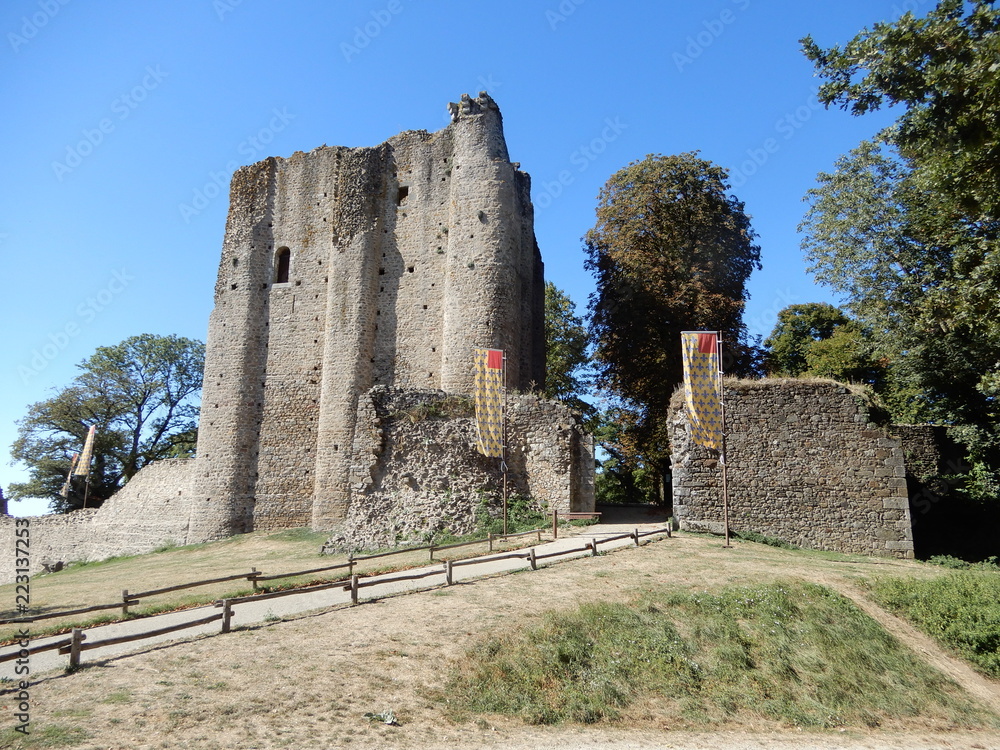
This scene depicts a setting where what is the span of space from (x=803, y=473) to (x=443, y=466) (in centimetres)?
941

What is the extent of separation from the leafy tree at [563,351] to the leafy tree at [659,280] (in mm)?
7563

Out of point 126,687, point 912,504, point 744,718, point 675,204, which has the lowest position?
point 744,718

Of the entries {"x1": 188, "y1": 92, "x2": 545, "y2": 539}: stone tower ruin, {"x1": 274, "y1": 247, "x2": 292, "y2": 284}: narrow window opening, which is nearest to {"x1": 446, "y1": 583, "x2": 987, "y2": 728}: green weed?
{"x1": 188, "y1": 92, "x2": 545, "y2": 539}: stone tower ruin

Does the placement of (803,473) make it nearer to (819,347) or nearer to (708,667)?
(708,667)

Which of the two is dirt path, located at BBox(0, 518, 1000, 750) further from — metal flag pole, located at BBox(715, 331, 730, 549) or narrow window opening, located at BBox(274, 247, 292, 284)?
narrow window opening, located at BBox(274, 247, 292, 284)

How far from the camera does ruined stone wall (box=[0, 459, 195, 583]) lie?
2736 centimetres

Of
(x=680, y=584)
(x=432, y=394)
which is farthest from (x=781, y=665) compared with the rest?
(x=432, y=394)

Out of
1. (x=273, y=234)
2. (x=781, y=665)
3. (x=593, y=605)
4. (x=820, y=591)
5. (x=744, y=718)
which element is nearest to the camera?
(x=744, y=718)

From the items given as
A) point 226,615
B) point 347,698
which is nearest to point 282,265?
point 226,615

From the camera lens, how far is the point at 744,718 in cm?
848

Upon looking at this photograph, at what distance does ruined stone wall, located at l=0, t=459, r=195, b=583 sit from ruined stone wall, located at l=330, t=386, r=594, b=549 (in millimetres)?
11533

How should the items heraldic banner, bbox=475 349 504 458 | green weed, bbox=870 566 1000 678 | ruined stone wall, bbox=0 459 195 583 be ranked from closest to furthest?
green weed, bbox=870 566 1000 678 < heraldic banner, bbox=475 349 504 458 < ruined stone wall, bbox=0 459 195 583

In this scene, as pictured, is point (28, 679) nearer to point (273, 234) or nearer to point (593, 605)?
point (593, 605)

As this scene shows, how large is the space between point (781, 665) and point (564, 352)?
24611 millimetres
